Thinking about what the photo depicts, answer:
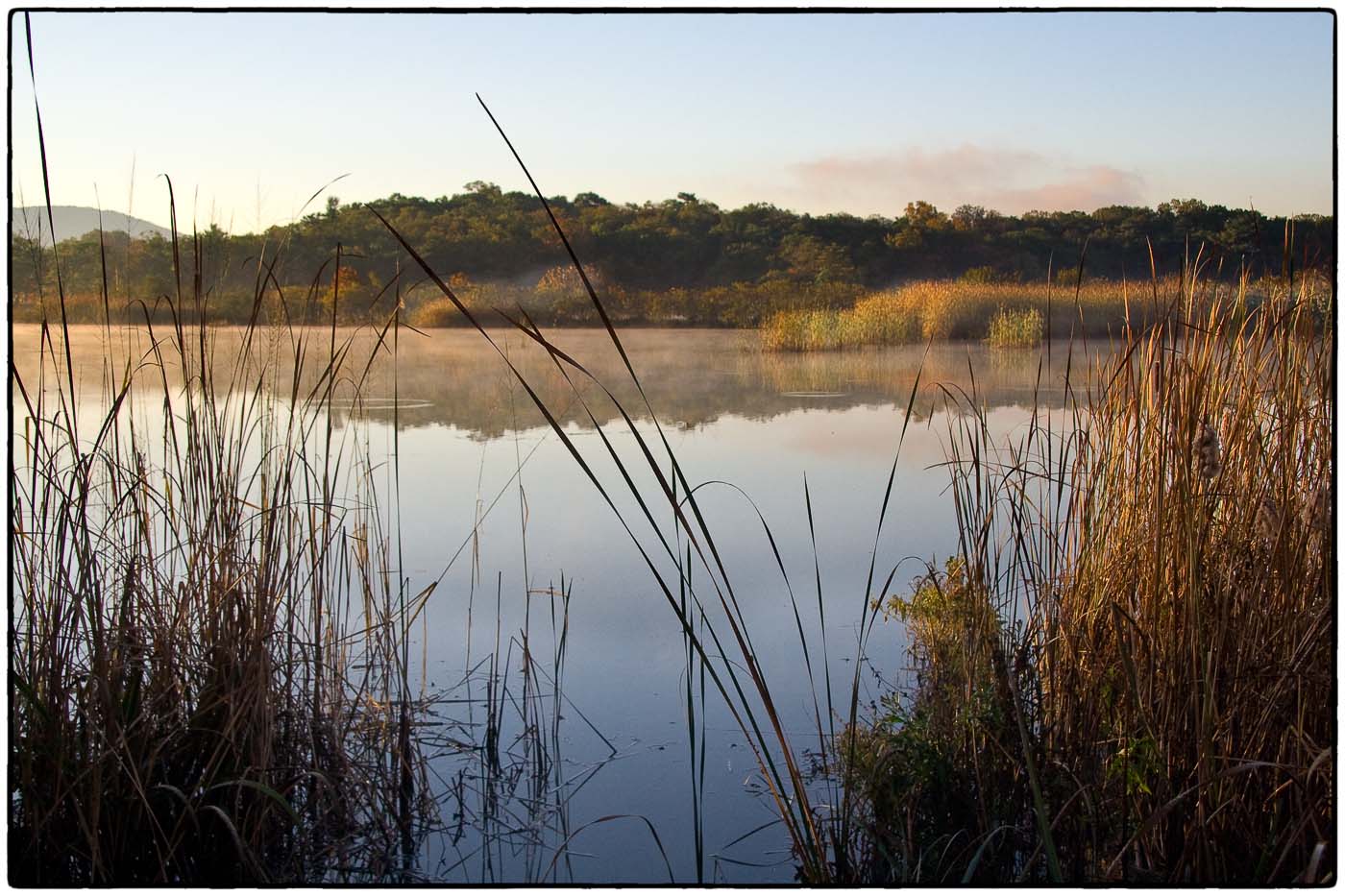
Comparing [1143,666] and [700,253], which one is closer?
[1143,666]

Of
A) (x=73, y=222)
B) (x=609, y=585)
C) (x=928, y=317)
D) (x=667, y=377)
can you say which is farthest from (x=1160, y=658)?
(x=928, y=317)

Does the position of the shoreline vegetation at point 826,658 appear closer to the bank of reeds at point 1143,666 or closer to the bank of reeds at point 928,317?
the bank of reeds at point 1143,666

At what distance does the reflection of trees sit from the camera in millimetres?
5016

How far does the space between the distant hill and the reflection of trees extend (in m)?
2.08

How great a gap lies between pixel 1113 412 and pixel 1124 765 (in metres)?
0.59

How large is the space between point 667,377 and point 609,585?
13.9ft

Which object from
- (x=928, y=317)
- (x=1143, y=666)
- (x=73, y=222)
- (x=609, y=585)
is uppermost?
(x=928, y=317)

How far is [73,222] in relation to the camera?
68.6 inches

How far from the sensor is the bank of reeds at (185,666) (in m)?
1.42

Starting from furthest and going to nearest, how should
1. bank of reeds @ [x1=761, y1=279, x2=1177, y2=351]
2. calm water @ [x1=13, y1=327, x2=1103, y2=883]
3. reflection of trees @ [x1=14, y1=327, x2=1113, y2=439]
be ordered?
1. bank of reeds @ [x1=761, y1=279, x2=1177, y2=351]
2. reflection of trees @ [x1=14, y1=327, x2=1113, y2=439]
3. calm water @ [x1=13, y1=327, x2=1103, y2=883]

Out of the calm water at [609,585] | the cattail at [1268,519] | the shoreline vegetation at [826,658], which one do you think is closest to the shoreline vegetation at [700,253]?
the calm water at [609,585]

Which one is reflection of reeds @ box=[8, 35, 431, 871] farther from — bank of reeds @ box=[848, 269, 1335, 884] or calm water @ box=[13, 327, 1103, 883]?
bank of reeds @ box=[848, 269, 1335, 884]

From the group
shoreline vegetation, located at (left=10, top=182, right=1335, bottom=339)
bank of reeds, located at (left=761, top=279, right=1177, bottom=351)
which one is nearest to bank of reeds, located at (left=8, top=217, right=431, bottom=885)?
shoreline vegetation, located at (left=10, top=182, right=1335, bottom=339)

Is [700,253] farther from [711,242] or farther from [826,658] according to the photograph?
[826,658]
